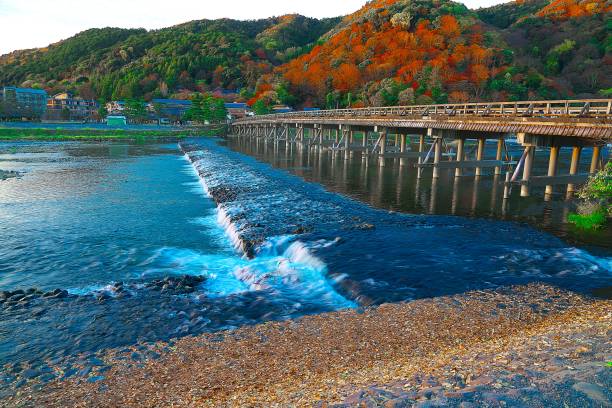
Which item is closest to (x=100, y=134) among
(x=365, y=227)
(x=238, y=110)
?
(x=238, y=110)

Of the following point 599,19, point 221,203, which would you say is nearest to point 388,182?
point 221,203

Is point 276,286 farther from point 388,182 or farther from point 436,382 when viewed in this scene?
point 388,182

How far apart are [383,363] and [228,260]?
324 inches

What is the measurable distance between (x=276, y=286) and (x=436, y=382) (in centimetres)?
610

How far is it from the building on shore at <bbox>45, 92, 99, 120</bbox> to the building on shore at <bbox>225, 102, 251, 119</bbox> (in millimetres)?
37887

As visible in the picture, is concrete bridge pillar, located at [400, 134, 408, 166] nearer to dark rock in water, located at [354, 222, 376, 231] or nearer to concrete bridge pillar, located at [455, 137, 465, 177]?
concrete bridge pillar, located at [455, 137, 465, 177]

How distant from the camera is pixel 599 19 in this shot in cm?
10150

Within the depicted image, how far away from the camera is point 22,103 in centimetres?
9825

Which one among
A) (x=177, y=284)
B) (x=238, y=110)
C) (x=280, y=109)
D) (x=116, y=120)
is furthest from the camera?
(x=238, y=110)

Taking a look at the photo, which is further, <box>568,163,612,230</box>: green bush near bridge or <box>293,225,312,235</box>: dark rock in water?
<box>568,163,612,230</box>: green bush near bridge

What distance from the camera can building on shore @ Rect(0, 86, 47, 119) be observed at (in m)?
90.8

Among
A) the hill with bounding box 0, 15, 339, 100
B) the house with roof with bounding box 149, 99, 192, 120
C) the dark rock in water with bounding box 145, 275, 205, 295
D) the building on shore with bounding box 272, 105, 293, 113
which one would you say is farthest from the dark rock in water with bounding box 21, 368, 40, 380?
the hill with bounding box 0, 15, 339, 100

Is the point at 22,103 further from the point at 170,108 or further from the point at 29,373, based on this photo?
the point at 29,373

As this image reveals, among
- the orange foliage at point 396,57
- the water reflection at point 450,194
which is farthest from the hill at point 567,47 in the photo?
the water reflection at point 450,194
